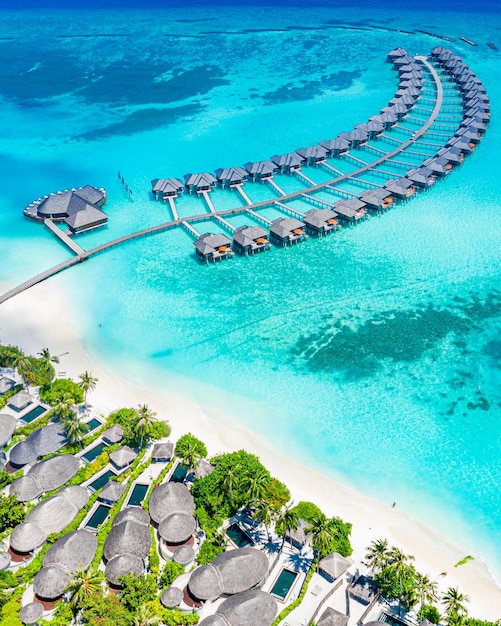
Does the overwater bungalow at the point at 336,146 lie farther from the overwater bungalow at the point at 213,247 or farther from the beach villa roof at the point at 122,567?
the beach villa roof at the point at 122,567

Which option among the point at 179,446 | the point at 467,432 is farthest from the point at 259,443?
the point at 467,432

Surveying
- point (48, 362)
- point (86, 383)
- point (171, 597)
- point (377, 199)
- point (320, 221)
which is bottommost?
point (171, 597)

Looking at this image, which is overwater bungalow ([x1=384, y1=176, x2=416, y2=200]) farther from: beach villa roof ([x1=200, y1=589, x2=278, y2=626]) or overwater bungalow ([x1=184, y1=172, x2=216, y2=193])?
beach villa roof ([x1=200, y1=589, x2=278, y2=626])

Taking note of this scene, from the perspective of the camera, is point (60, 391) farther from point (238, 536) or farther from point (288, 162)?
point (288, 162)

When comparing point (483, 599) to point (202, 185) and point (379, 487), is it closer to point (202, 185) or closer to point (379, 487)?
point (379, 487)

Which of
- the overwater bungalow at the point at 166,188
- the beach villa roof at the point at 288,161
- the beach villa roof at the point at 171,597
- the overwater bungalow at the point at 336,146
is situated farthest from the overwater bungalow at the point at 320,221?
the beach villa roof at the point at 171,597

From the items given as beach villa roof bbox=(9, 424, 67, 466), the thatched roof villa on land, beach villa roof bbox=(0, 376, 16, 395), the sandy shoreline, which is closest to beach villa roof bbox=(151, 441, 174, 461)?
the sandy shoreline

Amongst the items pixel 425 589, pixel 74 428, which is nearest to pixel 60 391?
pixel 74 428
